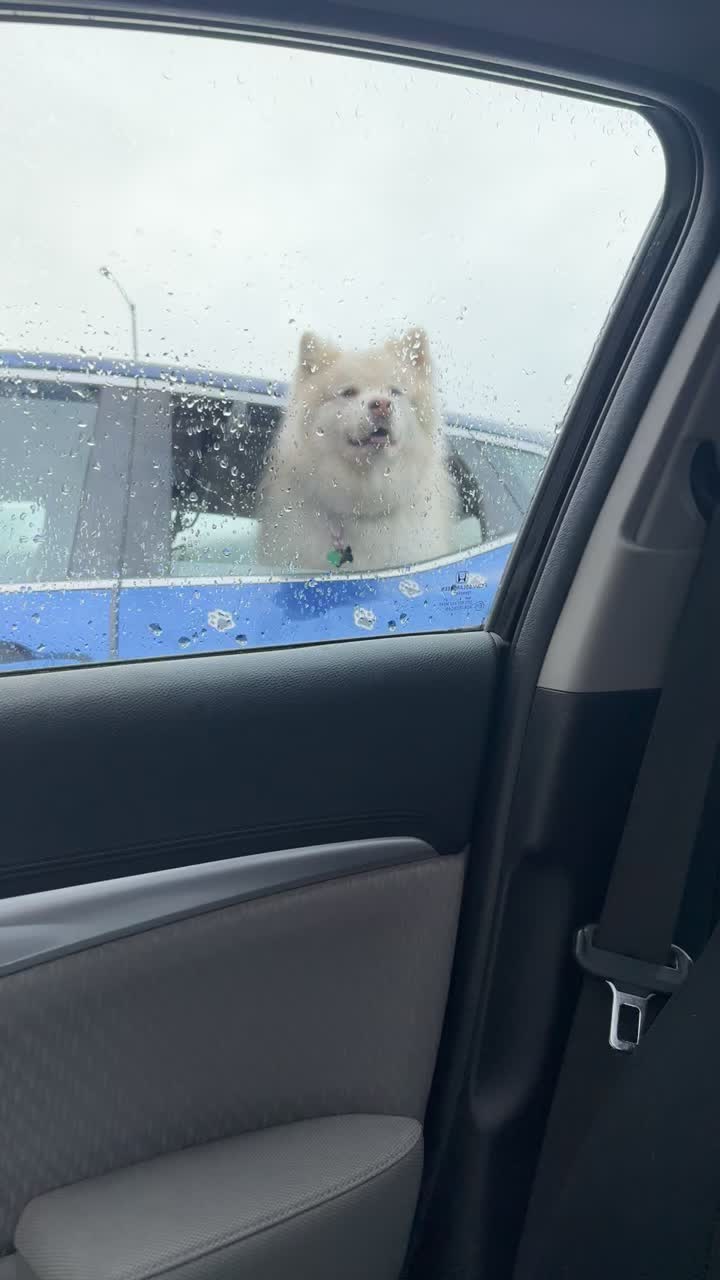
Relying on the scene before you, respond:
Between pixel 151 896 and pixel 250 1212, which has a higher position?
pixel 151 896

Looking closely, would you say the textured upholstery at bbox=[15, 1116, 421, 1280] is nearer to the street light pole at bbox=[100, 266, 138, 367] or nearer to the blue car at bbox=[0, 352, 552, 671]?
the blue car at bbox=[0, 352, 552, 671]

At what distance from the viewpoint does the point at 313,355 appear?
152 centimetres

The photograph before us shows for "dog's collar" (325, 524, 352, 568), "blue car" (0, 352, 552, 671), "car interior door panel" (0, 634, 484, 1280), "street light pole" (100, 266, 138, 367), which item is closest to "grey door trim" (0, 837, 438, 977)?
"car interior door panel" (0, 634, 484, 1280)

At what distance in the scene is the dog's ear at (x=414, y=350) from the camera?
61.7 inches

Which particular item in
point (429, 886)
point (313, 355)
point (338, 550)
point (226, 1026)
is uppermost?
point (313, 355)

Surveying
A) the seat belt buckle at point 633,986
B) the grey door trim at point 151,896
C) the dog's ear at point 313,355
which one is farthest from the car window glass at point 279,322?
the seat belt buckle at point 633,986

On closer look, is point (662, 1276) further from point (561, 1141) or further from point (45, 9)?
point (45, 9)

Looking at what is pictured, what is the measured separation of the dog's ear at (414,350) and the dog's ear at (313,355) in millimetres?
86

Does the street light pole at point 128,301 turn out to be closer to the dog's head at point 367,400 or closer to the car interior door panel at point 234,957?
the dog's head at point 367,400

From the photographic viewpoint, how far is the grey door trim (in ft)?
4.43

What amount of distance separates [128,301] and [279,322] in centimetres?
20

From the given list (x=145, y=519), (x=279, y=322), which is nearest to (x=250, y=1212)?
(x=145, y=519)

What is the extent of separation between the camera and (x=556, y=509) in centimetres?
175

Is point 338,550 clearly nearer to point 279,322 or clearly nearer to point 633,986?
point 279,322
